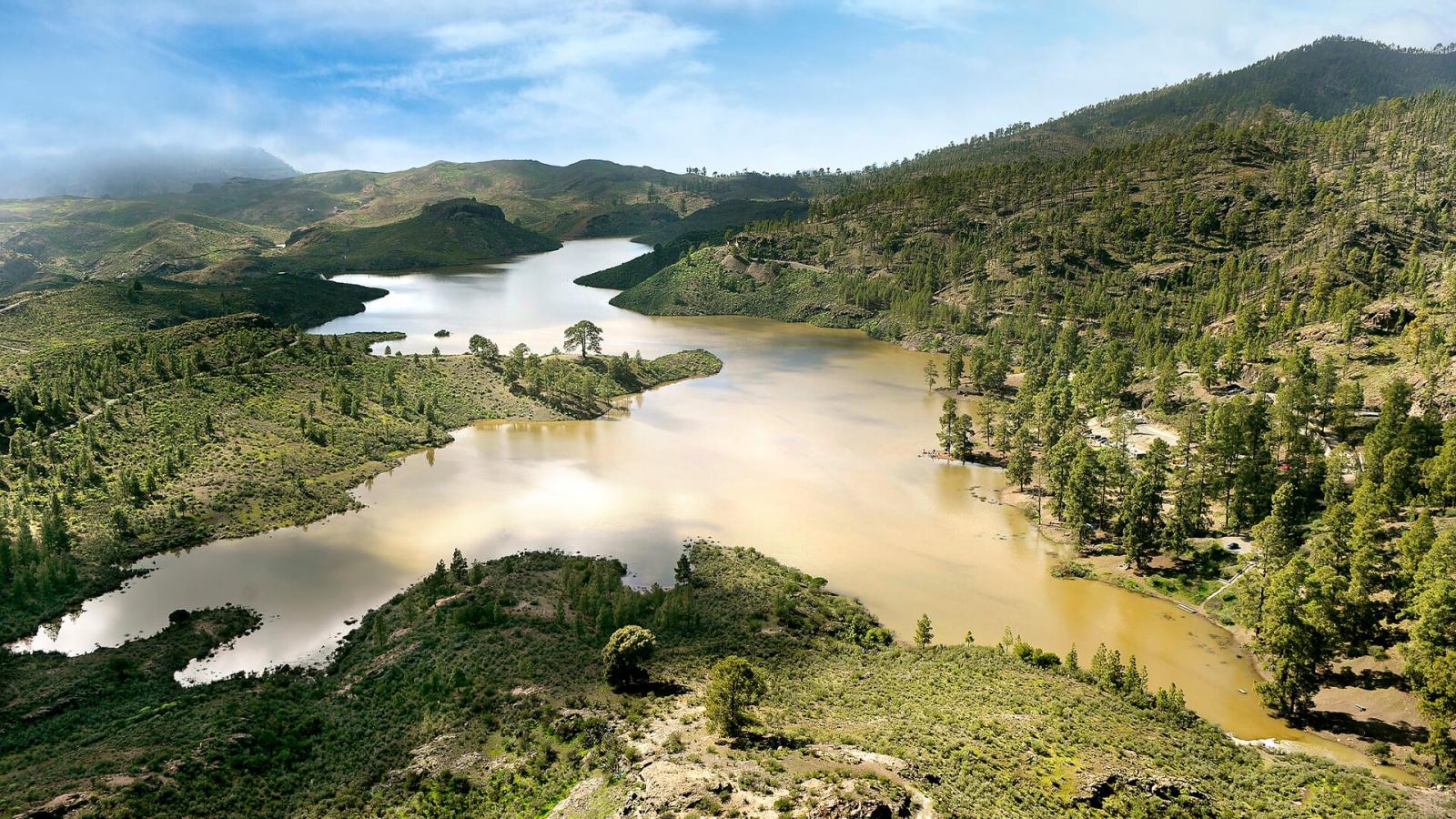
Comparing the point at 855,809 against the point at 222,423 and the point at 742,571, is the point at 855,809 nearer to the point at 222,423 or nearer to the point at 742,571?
the point at 742,571

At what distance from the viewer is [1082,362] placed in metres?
117

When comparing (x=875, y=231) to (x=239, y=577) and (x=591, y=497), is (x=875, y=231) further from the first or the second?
(x=239, y=577)

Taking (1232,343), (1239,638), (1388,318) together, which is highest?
(1388,318)

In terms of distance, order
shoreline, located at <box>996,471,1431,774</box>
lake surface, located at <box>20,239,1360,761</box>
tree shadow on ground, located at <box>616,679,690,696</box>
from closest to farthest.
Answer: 1. shoreline, located at <box>996,471,1431,774</box>
2. tree shadow on ground, located at <box>616,679,690,696</box>
3. lake surface, located at <box>20,239,1360,761</box>

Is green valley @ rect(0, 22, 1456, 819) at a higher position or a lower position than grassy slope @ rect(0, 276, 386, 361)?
lower

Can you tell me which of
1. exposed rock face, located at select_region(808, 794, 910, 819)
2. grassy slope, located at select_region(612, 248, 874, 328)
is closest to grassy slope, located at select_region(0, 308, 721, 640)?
exposed rock face, located at select_region(808, 794, 910, 819)

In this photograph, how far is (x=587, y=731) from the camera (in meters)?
35.7

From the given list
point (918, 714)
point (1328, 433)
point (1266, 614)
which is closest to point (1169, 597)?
point (1266, 614)

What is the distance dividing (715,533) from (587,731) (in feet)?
97.4

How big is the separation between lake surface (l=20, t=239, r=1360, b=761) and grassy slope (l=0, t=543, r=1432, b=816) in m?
5.48

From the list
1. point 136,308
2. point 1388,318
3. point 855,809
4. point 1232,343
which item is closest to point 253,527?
point 855,809

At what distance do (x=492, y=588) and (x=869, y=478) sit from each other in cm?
4118

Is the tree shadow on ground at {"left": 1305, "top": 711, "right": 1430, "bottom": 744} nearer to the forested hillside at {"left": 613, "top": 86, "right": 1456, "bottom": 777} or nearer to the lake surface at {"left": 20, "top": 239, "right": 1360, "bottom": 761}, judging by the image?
the forested hillside at {"left": 613, "top": 86, "right": 1456, "bottom": 777}

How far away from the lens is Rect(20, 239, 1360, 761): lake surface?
4903 centimetres
